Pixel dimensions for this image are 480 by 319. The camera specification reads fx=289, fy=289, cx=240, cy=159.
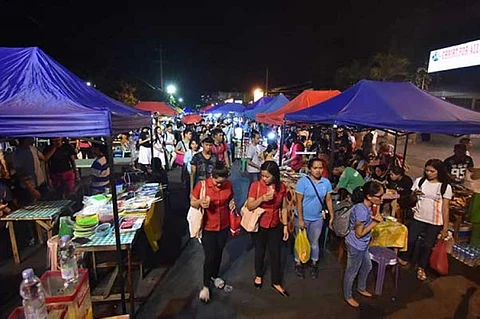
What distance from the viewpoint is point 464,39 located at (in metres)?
27.0

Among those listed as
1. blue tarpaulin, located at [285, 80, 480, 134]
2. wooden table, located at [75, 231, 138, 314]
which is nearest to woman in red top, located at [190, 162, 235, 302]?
wooden table, located at [75, 231, 138, 314]

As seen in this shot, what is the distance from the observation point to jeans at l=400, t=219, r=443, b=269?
13.7ft

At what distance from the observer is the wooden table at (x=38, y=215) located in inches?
174

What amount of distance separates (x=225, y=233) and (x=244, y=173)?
7331 mm

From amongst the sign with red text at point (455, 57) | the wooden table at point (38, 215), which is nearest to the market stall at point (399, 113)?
the wooden table at point (38, 215)

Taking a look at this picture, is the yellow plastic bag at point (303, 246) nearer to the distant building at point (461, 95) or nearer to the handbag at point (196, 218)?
the handbag at point (196, 218)

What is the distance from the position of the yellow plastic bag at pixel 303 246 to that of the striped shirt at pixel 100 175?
12.4 feet

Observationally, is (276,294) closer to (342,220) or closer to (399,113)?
(342,220)

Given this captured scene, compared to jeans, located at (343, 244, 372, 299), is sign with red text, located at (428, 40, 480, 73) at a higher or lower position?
higher

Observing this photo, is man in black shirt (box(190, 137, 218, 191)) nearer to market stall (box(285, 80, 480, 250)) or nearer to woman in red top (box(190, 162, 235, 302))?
woman in red top (box(190, 162, 235, 302))

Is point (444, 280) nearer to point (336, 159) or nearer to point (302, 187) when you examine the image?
point (302, 187)

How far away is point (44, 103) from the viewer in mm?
2941

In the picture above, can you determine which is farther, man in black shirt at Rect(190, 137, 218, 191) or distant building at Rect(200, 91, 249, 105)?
distant building at Rect(200, 91, 249, 105)

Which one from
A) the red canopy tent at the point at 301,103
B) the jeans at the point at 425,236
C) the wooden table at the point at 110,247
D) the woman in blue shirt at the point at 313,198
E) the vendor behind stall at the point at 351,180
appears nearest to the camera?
the wooden table at the point at 110,247
